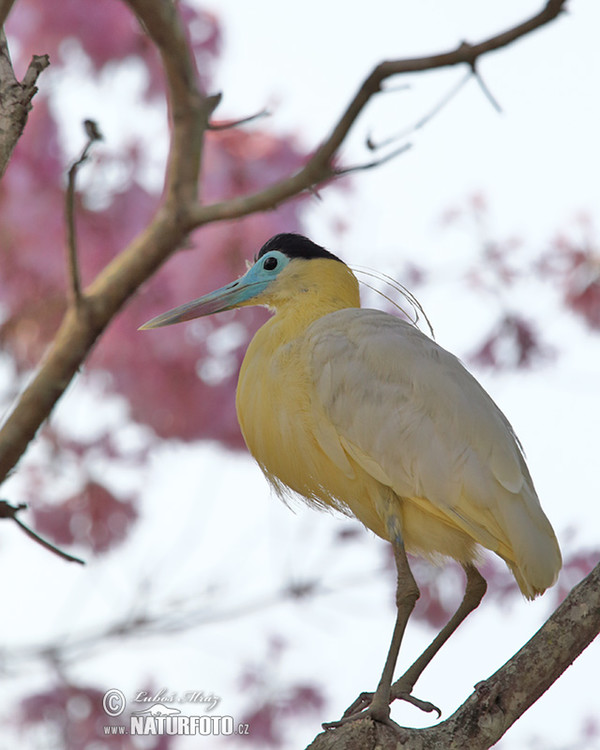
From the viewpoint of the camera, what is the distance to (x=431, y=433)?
7.13ft

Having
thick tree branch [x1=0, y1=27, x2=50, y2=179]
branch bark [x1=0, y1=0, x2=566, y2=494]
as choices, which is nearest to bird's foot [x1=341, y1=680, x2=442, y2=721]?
branch bark [x1=0, y1=0, x2=566, y2=494]

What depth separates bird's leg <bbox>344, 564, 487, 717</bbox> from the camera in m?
2.22

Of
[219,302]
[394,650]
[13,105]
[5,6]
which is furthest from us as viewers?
[219,302]

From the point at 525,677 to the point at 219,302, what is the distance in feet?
4.24

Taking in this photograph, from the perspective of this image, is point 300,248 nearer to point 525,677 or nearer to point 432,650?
point 432,650

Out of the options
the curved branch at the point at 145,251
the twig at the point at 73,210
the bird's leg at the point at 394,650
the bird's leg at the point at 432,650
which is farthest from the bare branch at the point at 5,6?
the bird's leg at the point at 432,650

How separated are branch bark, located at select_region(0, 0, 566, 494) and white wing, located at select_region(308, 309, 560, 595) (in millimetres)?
382

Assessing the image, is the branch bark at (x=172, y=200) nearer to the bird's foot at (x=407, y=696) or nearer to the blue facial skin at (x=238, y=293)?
the blue facial skin at (x=238, y=293)

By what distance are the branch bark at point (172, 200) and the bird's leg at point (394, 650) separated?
89 centimetres

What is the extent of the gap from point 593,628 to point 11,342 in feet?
9.65

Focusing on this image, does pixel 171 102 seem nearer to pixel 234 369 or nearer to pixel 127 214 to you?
pixel 127 214

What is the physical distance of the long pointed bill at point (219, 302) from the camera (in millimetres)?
2594

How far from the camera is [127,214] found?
13.1 feet

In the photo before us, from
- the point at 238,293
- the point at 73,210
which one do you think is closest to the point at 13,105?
the point at 73,210
